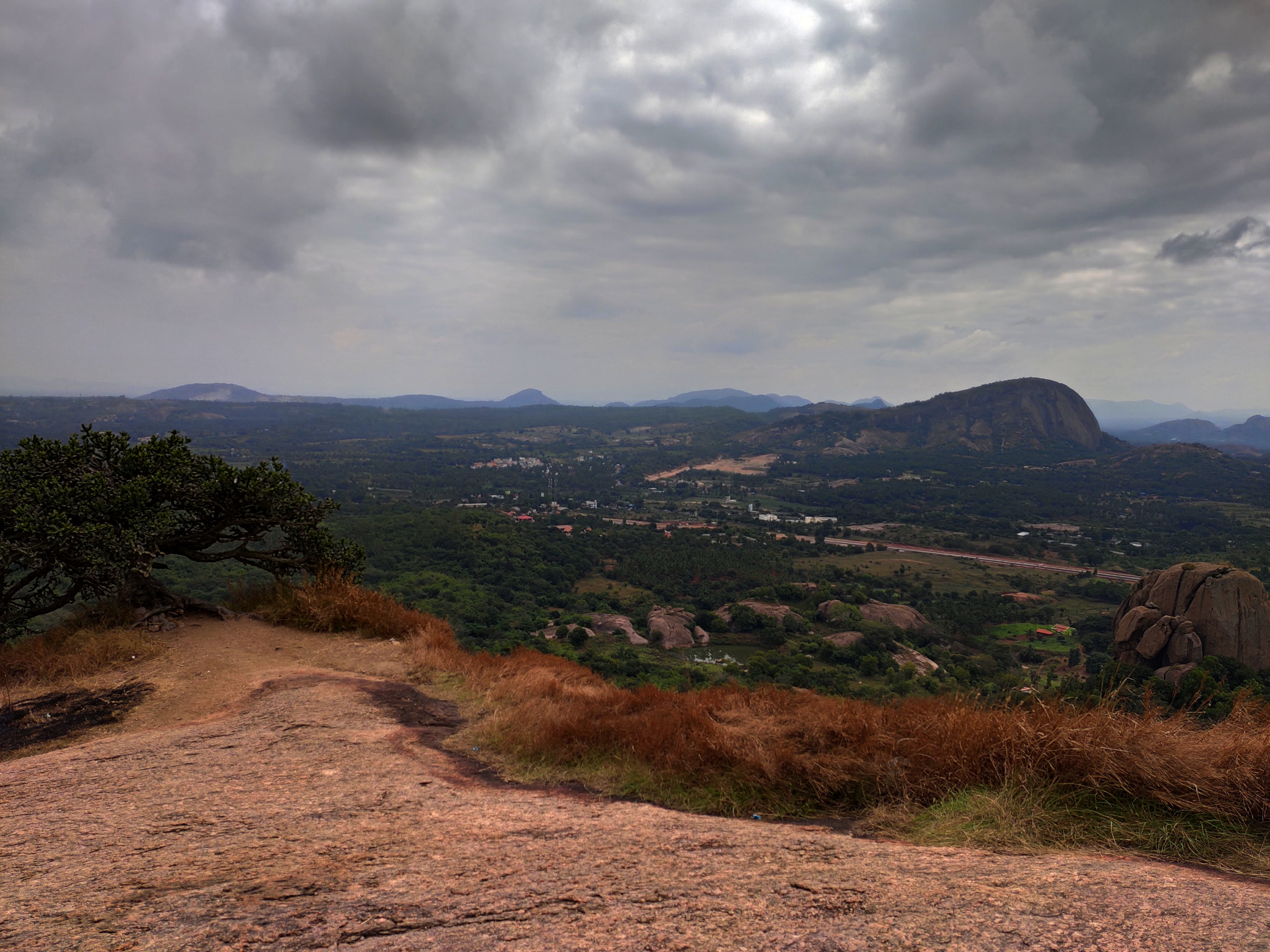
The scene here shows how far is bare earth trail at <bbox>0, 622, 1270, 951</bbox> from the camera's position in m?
2.77

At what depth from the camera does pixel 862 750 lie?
17.6 feet

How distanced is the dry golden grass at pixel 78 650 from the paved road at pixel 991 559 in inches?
3478

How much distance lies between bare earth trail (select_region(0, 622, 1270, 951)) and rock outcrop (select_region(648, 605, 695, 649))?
41889mm

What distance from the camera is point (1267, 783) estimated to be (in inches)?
157

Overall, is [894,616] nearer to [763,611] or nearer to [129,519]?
[763,611]

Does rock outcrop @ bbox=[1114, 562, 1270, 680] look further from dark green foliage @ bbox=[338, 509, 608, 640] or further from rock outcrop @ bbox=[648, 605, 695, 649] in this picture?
dark green foliage @ bbox=[338, 509, 608, 640]

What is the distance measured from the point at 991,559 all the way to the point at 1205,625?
202 feet

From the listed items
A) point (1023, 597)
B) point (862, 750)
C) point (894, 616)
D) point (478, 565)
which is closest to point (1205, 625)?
point (894, 616)

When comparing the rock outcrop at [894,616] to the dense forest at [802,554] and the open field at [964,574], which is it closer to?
the dense forest at [802,554]

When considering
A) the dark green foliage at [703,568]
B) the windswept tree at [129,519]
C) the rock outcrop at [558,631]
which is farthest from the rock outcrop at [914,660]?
the windswept tree at [129,519]

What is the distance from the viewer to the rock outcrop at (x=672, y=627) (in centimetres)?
4650

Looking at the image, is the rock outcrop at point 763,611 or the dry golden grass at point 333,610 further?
the rock outcrop at point 763,611

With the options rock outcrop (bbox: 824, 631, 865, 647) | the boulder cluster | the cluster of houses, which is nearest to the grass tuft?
the boulder cluster

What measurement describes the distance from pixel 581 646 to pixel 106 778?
37.7 m
